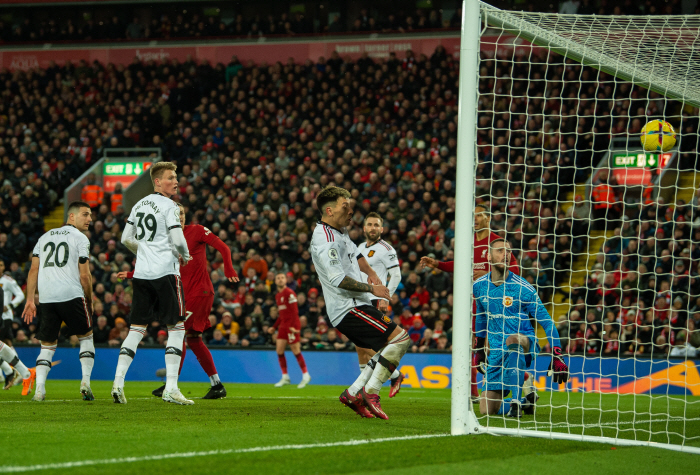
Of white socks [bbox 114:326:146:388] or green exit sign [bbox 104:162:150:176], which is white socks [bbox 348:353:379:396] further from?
green exit sign [bbox 104:162:150:176]

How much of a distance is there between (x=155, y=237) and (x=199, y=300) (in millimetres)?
1688

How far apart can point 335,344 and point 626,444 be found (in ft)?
34.4

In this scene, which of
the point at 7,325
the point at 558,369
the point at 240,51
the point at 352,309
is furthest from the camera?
the point at 240,51

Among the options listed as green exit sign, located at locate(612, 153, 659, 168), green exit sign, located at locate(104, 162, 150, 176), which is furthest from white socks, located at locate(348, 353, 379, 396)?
green exit sign, located at locate(104, 162, 150, 176)

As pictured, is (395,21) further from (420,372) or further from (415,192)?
(420,372)

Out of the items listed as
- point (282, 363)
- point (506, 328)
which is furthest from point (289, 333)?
point (506, 328)

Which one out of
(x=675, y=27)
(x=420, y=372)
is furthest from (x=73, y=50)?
(x=675, y=27)

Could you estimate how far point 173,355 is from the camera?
7.55m

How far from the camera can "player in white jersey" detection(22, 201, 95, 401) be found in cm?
865

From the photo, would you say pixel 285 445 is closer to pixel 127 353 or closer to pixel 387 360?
pixel 387 360

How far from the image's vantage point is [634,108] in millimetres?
18469

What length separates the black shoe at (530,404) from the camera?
7344mm

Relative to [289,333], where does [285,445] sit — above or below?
above

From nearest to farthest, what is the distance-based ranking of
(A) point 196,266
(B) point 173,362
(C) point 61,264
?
(B) point 173,362 < (C) point 61,264 < (A) point 196,266
